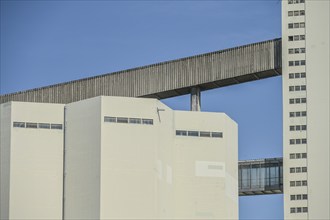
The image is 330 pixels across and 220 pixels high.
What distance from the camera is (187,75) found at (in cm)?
18100

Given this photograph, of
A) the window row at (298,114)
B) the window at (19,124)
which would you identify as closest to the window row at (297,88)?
the window row at (298,114)

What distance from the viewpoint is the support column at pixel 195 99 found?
180 m

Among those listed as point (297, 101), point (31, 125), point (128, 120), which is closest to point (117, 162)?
point (128, 120)

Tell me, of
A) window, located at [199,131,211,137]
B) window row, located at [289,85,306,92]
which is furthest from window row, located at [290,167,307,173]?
window, located at [199,131,211,137]

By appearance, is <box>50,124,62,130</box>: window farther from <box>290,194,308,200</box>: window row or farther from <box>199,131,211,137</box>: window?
<box>290,194,308,200</box>: window row

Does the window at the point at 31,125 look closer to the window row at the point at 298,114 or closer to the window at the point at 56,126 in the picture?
the window at the point at 56,126

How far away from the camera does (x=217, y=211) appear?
6713 inches

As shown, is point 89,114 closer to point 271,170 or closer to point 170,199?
point 170,199

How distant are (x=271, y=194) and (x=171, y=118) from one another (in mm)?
21779

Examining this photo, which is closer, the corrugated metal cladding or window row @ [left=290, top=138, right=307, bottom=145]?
window row @ [left=290, top=138, right=307, bottom=145]

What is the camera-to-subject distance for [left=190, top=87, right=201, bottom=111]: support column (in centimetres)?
17950

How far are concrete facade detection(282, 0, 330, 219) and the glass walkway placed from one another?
348 centimetres

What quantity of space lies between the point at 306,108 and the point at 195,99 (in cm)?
1500

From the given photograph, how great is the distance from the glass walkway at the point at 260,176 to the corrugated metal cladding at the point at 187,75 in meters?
11.9
